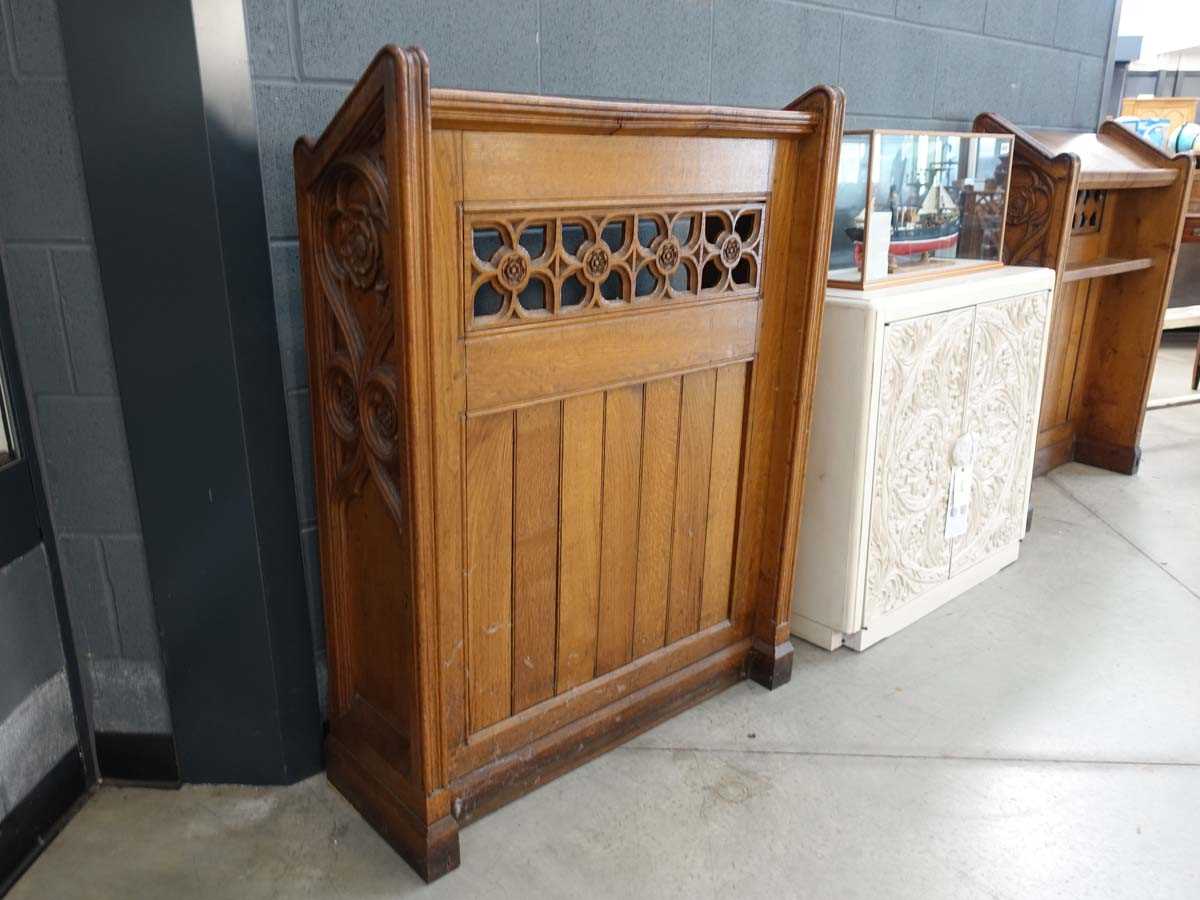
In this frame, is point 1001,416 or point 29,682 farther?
point 1001,416

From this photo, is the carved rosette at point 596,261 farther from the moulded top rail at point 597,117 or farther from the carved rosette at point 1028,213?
the carved rosette at point 1028,213

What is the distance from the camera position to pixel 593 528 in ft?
5.41

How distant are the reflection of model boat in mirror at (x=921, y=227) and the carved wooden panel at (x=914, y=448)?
0.23 m

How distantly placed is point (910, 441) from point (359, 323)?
130 cm

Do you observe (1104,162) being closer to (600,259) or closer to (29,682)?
(600,259)

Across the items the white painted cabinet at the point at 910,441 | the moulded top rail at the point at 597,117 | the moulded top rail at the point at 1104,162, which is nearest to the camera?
the moulded top rail at the point at 597,117

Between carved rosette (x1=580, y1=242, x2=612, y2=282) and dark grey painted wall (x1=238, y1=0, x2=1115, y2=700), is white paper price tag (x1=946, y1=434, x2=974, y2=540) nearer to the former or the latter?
dark grey painted wall (x1=238, y1=0, x2=1115, y2=700)

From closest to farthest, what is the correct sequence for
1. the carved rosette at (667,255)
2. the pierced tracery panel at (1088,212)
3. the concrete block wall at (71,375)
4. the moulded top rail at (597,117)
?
the moulded top rail at (597,117), the concrete block wall at (71,375), the carved rosette at (667,255), the pierced tracery panel at (1088,212)

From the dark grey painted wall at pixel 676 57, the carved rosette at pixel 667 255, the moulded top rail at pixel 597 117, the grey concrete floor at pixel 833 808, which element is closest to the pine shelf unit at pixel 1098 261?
the dark grey painted wall at pixel 676 57

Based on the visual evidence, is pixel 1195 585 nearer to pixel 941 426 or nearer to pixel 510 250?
pixel 941 426

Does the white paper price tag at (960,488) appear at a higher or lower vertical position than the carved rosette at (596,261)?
lower

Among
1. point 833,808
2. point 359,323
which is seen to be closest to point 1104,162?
point 833,808

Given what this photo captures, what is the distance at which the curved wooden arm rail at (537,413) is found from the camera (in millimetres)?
1301

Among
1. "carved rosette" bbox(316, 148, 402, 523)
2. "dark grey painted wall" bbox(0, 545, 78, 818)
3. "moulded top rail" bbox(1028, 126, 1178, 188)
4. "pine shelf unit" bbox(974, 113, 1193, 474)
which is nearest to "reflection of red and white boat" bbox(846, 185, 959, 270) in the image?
"pine shelf unit" bbox(974, 113, 1193, 474)
